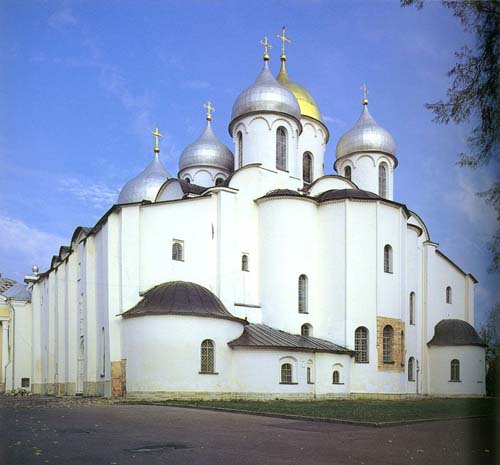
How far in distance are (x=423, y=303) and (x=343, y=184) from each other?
832cm

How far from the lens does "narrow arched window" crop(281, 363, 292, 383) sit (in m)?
28.4

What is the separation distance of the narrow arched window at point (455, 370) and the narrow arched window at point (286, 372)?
38.1ft

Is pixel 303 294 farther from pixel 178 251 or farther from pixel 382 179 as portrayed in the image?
pixel 382 179

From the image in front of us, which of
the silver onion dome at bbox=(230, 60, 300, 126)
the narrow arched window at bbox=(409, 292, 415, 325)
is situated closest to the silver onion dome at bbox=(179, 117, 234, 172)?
the silver onion dome at bbox=(230, 60, 300, 126)

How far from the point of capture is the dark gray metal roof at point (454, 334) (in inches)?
1391

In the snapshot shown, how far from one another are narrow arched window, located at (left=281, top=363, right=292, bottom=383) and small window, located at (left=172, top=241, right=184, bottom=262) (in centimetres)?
677

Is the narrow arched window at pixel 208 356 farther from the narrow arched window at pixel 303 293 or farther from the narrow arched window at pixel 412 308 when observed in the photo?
the narrow arched window at pixel 412 308

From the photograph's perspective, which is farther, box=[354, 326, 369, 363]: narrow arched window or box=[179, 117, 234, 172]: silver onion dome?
box=[179, 117, 234, 172]: silver onion dome

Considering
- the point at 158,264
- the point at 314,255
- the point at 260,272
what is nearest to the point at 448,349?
the point at 314,255

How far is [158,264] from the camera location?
2889cm

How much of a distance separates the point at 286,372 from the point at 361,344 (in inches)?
196

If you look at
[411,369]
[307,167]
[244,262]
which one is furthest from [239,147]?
[411,369]

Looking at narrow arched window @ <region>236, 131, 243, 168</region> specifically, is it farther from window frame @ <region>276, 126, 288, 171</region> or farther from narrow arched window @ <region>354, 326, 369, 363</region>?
narrow arched window @ <region>354, 326, 369, 363</region>

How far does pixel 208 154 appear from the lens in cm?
4131
